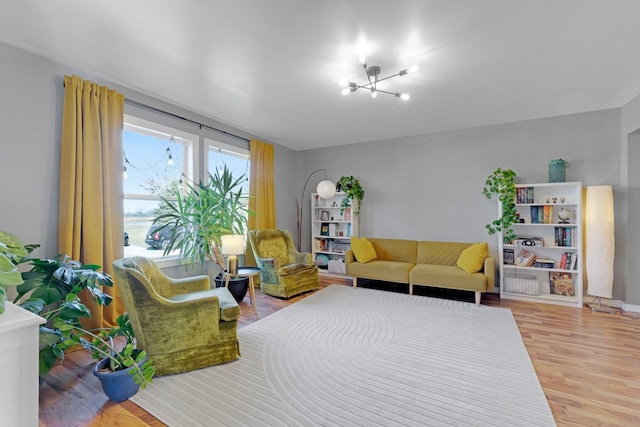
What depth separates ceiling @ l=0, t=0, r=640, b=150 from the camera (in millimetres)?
1831

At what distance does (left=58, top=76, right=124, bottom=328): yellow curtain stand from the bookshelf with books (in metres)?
4.98

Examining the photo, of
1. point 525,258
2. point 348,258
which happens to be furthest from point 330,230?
point 525,258

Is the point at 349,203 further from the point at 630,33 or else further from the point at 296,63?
the point at 630,33

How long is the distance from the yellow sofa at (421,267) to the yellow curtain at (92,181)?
10.6 ft

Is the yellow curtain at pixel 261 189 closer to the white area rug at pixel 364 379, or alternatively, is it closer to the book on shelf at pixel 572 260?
the white area rug at pixel 364 379

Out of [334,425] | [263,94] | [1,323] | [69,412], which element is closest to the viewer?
[1,323]

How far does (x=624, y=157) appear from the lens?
348 centimetres

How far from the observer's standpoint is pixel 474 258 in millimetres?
3791

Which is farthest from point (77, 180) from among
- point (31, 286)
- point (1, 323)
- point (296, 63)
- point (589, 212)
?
point (589, 212)

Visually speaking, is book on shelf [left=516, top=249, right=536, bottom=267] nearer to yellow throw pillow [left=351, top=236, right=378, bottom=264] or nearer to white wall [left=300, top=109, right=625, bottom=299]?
white wall [left=300, top=109, right=625, bottom=299]

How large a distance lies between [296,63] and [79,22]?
5.33ft

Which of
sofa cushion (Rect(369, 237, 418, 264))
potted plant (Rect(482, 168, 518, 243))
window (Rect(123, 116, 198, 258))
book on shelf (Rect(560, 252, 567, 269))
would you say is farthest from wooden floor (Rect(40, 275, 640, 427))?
sofa cushion (Rect(369, 237, 418, 264))

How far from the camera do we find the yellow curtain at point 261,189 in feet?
15.3

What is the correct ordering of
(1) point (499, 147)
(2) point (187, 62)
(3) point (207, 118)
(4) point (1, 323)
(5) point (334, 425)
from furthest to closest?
1. (1) point (499, 147)
2. (3) point (207, 118)
3. (2) point (187, 62)
4. (5) point (334, 425)
5. (4) point (1, 323)
